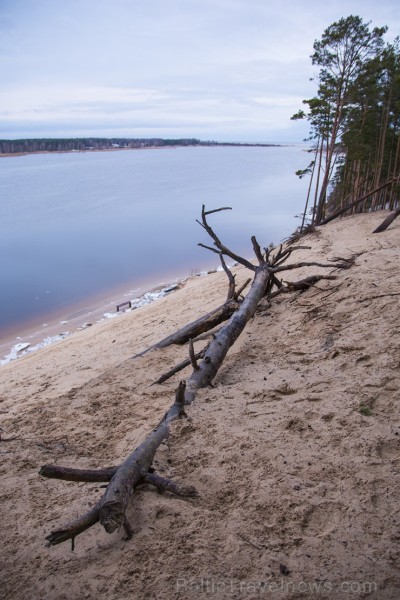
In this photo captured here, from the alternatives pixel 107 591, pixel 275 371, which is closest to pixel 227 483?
pixel 107 591

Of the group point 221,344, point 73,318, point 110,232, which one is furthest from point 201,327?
point 110,232

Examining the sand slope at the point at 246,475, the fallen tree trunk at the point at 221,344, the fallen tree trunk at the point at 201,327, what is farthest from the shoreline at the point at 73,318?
the fallen tree trunk at the point at 221,344

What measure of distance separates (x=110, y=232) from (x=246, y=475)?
28533mm

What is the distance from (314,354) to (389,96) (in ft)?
74.2

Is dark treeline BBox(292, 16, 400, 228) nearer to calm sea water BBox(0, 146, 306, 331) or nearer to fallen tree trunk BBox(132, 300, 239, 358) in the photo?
calm sea water BBox(0, 146, 306, 331)

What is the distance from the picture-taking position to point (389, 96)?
70.4 ft

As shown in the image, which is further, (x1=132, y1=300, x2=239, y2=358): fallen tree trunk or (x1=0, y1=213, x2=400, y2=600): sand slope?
(x1=132, y1=300, x2=239, y2=358): fallen tree trunk

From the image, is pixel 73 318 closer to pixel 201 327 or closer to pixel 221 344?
pixel 201 327

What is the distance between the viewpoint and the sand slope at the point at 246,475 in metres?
1.92

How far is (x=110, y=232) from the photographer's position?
29.5 meters

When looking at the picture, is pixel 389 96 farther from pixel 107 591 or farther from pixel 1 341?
pixel 107 591

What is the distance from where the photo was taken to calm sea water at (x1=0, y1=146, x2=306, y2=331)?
1814 cm

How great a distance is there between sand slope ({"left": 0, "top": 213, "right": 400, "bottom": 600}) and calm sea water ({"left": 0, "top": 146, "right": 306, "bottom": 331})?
37.4 feet

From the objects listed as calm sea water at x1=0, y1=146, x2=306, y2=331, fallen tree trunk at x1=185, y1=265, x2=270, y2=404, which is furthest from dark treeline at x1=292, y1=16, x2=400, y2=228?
fallen tree trunk at x1=185, y1=265, x2=270, y2=404
